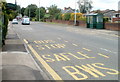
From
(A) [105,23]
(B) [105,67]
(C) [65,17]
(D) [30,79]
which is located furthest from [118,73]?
(C) [65,17]

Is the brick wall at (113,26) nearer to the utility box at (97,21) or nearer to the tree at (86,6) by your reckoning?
the utility box at (97,21)

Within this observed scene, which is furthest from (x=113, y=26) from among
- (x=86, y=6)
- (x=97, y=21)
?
(x=86, y=6)

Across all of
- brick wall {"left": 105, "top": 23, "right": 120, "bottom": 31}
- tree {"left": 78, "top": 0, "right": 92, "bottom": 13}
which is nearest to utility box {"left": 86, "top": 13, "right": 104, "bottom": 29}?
brick wall {"left": 105, "top": 23, "right": 120, "bottom": 31}

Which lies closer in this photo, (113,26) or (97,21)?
(113,26)

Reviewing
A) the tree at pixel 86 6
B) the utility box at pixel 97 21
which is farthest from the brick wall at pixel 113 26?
the tree at pixel 86 6

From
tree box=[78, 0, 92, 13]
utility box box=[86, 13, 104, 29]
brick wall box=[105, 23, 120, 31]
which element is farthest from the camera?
tree box=[78, 0, 92, 13]

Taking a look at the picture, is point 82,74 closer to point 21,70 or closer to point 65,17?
point 21,70

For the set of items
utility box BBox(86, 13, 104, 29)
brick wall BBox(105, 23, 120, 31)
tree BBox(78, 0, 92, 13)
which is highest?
tree BBox(78, 0, 92, 13)

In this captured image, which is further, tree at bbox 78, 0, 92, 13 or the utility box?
tree at bbox 78, 0, 92, 13

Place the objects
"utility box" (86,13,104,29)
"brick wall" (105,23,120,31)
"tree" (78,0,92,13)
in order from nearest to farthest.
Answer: "brick wall" (105,23,120,31)
"utility box" (86,13,104,29)
"tree" (78,0,92,13)

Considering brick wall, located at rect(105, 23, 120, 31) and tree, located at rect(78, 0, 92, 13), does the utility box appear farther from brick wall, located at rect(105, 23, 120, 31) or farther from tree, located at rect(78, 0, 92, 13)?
tree, located at rect(78, 0, 92, 13)

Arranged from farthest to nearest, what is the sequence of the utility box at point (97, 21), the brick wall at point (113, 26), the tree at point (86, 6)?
1. the tree at point (86, 6)
2. the utility box at point (97, 21)
3. the brick wall at point (113, 26)

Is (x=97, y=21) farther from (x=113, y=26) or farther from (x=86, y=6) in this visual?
(x=86, y=6)

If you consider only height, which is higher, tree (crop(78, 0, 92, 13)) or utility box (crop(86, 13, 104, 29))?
tree (crop(78, 0, 92, 13))
